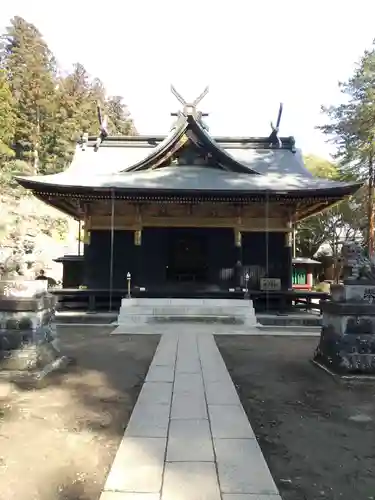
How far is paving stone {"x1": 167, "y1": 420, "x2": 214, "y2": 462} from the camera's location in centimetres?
340

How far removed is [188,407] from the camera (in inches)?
187

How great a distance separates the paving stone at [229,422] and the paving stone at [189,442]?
113 millimetres

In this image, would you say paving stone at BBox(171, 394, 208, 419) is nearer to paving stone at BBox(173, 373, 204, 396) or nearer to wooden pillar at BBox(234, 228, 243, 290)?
paving stone at BBox(173, 373, 204, 396)

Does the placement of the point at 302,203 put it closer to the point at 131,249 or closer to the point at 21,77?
the point at 131,249

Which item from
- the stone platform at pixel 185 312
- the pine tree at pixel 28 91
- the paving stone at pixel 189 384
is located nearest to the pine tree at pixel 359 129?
the stone platform at pixel 185 312

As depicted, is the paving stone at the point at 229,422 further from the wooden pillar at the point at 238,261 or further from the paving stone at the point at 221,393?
the wooden pillar at the point at 238,261

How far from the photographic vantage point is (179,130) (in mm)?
16922

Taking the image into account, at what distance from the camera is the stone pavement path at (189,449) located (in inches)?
113

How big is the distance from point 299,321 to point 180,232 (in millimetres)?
6160

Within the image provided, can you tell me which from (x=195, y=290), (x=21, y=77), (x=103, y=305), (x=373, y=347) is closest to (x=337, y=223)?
(x=195, y=290)

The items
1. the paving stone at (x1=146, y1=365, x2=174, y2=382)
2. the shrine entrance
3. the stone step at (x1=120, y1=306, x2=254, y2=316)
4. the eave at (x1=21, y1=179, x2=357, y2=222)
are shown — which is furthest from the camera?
the shrine entrance

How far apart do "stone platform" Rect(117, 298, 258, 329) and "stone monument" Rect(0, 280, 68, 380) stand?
5647 millimetres

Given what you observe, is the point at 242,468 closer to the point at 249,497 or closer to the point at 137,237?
the point at 249,497

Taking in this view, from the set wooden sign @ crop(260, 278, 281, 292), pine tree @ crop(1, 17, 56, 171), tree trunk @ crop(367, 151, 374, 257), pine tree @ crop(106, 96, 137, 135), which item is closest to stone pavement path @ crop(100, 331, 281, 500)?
wooden sign @ crop(260, 278, 281, 292)
